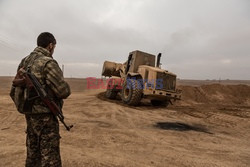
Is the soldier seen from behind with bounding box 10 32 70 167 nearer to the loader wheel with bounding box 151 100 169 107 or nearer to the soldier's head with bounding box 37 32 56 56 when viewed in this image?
the soldier's head with bounding box 37 32 56 56

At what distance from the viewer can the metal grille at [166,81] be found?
340 inches

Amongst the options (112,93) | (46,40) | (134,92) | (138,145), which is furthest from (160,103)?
(46,40)

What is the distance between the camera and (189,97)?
571 inches

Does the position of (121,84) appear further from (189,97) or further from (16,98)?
(16,98)

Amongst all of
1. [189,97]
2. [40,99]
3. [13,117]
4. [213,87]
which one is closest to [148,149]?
[40,99]

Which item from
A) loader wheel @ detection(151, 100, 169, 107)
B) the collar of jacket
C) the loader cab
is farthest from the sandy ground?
the loader cab

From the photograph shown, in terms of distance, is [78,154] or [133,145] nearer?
[78,154]

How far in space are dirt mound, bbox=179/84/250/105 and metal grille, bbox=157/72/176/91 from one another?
210 inches

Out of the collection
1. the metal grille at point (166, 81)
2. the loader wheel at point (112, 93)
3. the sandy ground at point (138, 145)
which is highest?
the metal grille at point (166, 81)

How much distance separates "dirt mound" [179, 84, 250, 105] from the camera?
14336 mm

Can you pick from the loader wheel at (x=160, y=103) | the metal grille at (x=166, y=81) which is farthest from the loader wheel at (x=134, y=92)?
the loader wheel at (x=160, y=103)

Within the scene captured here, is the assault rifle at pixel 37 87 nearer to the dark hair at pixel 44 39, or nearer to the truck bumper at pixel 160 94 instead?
the dark hair at pixel 44 39

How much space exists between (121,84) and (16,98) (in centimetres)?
860

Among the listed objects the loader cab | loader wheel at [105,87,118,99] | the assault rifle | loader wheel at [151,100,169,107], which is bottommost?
loader wheel at [151,100,169,107]
